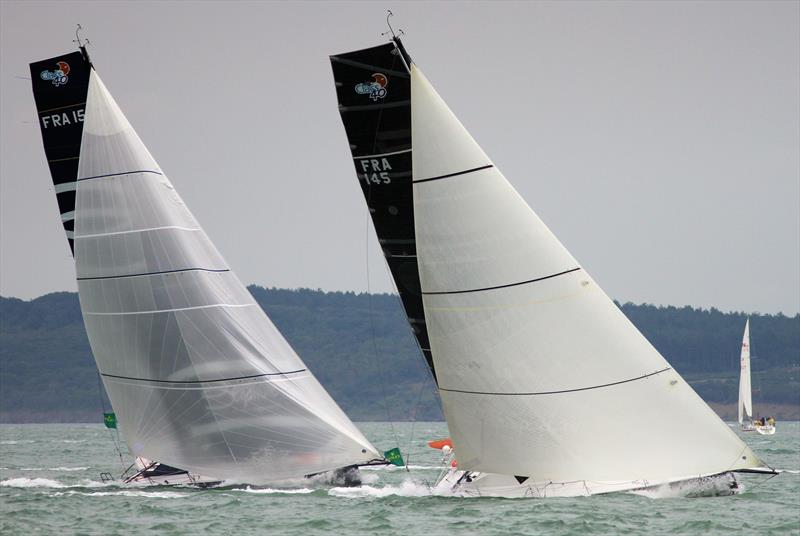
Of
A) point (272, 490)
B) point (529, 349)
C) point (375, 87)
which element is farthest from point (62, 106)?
point (529, 349)

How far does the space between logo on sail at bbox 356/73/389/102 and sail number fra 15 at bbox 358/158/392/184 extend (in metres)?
1.10

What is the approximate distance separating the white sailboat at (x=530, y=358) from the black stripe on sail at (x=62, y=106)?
9.77 metres

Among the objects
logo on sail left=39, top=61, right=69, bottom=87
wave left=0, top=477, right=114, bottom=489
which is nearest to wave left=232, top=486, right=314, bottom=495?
wave left=0, top=477, right=114, bottom=489

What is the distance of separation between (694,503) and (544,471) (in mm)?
2372

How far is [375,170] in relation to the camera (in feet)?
76.4

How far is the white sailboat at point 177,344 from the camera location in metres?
27.0

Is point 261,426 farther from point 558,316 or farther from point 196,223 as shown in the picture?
point 558,316

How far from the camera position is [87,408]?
644ft

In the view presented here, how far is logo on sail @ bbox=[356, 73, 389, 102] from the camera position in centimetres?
2259

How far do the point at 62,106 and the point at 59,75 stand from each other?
0.68 m

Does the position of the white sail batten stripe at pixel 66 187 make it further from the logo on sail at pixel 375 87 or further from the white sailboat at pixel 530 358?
the white sailboat at pixel 530 358

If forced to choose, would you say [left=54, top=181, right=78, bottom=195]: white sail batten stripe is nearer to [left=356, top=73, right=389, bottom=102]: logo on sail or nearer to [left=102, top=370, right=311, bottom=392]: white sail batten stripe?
[left=102, top=370, right=311, bottom=392]: white sail batten stripe

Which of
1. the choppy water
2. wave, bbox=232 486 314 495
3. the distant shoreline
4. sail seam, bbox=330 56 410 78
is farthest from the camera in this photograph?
the distant shoreline

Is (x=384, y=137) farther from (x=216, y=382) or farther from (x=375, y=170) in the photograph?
(x=216, y=382)
